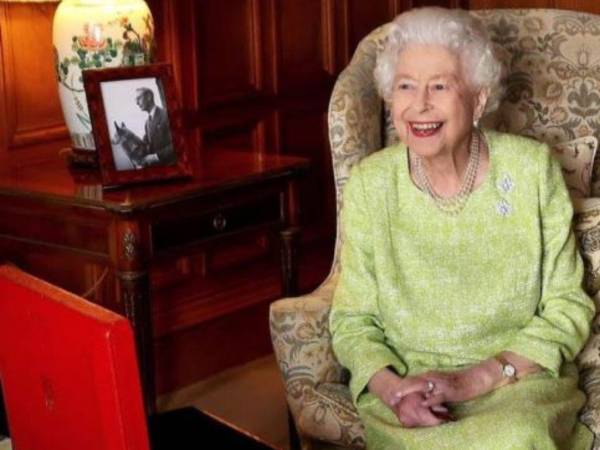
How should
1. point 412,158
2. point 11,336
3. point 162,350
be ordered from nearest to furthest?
point 11,336
point 412,158
point 162,350

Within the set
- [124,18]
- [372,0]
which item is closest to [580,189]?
[124,18]

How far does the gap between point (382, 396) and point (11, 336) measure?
2.40 feet

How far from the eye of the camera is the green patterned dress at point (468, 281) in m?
2.07

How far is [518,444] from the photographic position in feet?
6.08

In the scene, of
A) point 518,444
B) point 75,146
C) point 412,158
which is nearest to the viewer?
point 518,444

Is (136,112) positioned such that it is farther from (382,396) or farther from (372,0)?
(372,0)

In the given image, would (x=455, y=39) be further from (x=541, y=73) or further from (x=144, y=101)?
(x=144, y=101)

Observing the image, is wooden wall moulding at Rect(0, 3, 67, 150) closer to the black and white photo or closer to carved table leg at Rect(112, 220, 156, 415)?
the black and white photo

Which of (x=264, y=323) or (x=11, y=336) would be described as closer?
(x=11, y=336)

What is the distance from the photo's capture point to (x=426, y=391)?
199 centimetres

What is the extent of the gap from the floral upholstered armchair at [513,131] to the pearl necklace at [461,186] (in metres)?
0.23

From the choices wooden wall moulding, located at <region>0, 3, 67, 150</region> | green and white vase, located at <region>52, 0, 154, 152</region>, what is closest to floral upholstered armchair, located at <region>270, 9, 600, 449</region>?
green and white vase, located at <region>52, 0, 154, 152</region>

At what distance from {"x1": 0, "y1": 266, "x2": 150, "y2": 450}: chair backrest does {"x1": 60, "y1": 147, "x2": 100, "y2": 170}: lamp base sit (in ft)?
3.39

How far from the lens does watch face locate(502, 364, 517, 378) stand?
203 cm
